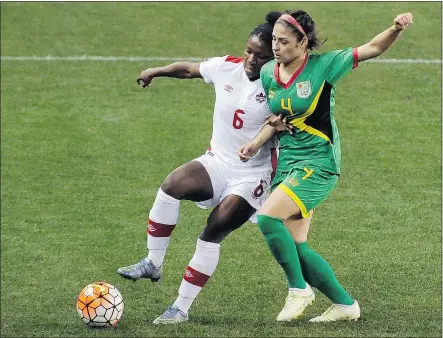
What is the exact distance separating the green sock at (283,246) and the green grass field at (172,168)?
0.37m

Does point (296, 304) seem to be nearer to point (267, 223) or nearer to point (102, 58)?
point (267, 223)

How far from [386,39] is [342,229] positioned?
13.8ft

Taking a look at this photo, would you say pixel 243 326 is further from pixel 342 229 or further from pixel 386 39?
pixel 342 229

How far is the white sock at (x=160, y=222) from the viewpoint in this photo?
8.39 metres

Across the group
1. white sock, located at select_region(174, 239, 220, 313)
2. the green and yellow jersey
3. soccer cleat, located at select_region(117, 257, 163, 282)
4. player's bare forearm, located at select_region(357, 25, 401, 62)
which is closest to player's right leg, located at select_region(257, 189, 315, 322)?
the green and yellow jersey

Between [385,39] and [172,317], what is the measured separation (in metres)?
2.75

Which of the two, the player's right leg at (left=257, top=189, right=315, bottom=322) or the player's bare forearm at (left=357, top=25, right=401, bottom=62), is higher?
the player's bare forearm at (left=357, top=25, right=401, bottom=62)

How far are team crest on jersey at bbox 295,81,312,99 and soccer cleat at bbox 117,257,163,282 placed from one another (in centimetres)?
187

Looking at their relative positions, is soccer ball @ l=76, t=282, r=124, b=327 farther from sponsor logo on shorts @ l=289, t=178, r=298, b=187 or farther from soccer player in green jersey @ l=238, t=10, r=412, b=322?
sponsor logo on shorts @ l=289, t=178, r=298, b=187

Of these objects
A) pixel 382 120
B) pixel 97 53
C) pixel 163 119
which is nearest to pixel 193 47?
pixel 97 53

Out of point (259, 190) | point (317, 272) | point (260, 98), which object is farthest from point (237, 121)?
point (317, 272)

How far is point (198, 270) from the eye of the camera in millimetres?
8406

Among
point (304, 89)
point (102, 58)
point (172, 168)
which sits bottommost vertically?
point (172, 168)

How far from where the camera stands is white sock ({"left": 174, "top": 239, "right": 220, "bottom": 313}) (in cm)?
837
